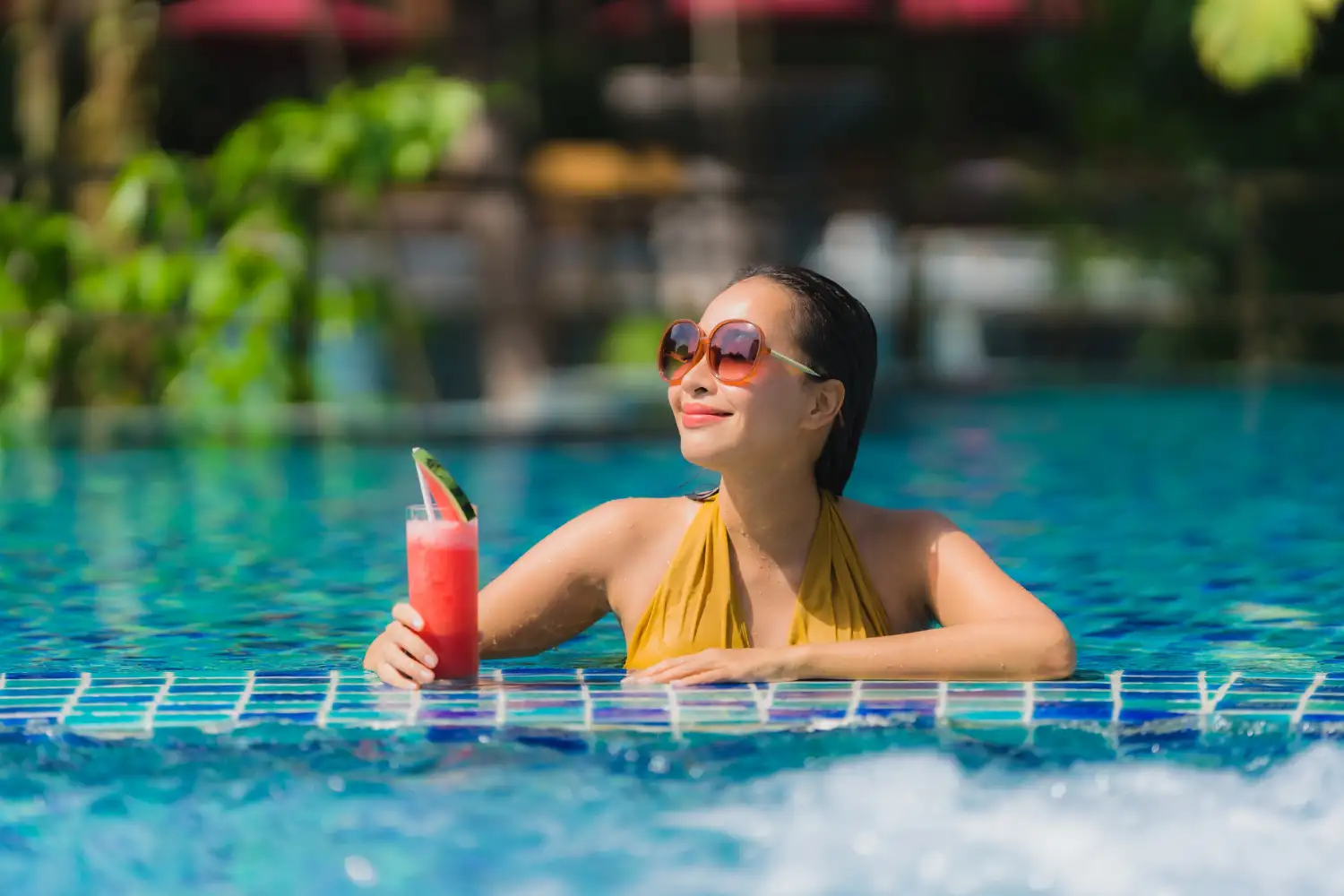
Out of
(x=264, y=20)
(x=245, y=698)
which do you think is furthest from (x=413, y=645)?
(x=264, y=20)

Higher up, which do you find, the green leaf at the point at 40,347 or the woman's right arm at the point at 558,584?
the woman's right arm at the point at 558,584

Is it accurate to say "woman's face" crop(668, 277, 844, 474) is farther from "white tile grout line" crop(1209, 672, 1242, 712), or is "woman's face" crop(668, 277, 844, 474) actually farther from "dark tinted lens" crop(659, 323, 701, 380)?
"white tile grout line" crop(1209, 672, 1242, 712)

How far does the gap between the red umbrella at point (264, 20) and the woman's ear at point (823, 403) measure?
1366cm

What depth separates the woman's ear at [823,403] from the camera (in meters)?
3.64

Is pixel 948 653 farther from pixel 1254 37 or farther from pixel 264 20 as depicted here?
pixel 264 20

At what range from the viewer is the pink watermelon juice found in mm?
3465

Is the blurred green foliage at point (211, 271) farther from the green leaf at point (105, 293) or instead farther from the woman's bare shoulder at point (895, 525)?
the woman's bare shoulder at point (895, 525)

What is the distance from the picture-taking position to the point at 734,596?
3818mm

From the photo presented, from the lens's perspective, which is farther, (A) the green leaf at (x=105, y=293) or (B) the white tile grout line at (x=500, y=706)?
(A) the green leaf at (x=105, y=293)

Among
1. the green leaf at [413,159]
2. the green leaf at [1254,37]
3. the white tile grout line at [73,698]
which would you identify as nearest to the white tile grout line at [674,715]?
the white tile grout line at [73,698]

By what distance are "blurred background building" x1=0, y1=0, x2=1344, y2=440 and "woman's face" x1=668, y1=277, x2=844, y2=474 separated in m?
6.81

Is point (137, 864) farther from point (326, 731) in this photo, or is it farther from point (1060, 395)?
point (1060, 395)

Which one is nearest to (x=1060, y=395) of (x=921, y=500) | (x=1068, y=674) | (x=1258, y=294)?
(x=1258, y=294)

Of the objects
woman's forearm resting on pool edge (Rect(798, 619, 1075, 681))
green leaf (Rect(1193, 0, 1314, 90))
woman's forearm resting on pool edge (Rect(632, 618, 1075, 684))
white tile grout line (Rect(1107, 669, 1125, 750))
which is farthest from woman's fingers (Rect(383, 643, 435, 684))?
green leaf (Rect(1193, 0, 1314, 90))
